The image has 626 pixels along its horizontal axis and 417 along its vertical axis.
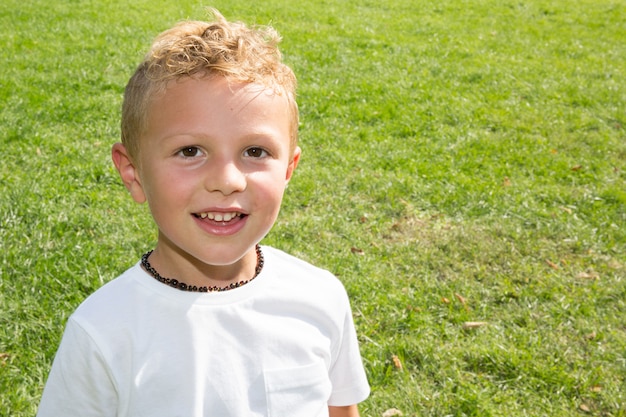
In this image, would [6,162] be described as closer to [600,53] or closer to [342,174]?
[342,174]

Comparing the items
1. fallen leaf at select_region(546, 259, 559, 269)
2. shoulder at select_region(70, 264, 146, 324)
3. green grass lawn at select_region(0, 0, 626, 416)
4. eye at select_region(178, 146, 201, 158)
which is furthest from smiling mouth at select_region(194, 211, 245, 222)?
fallen leaf at select_region(546, 259, 559, 269)

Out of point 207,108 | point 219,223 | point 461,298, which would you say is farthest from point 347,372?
point 461,298

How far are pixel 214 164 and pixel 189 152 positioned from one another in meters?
0.08

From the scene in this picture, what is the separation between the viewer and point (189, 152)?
5.74 ft

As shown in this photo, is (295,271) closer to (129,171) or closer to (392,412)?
(129,171)

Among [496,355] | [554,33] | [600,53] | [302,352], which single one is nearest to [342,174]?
[496,355]

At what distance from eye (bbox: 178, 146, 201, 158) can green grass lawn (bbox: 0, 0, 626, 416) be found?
6.17 ft

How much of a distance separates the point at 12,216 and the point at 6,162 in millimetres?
1137

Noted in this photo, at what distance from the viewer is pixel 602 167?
655cm

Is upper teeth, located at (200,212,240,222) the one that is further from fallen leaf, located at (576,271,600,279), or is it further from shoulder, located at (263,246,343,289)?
fallen leaf, located at (576,271,600,279)

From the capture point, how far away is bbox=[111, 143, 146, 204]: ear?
6.40ft

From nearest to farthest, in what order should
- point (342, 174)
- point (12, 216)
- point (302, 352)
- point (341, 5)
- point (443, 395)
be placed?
point (302, 352)
point (443, 395)
point (12, 216)
point (342, 174)
point (341, 5)

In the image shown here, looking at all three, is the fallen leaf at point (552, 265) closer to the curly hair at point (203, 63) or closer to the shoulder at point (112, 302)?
the curly hair at point (203, 63)

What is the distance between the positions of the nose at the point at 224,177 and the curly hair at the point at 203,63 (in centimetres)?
22
